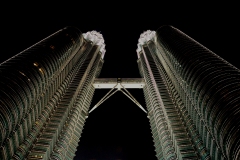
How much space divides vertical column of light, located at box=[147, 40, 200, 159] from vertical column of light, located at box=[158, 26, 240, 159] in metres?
2.98

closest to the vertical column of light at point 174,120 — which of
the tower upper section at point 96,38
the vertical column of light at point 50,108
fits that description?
the vertical column of light at point 50,108

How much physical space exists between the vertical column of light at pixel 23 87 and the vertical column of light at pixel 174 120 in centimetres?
1652

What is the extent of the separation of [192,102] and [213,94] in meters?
7.61

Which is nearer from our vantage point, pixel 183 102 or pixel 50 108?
pixel 183 102

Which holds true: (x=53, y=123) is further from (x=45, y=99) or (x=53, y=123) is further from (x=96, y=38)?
(x=96, y=38)

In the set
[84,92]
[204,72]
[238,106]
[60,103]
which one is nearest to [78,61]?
[84,92]

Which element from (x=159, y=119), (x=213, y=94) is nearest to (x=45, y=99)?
(x=159, y=119)

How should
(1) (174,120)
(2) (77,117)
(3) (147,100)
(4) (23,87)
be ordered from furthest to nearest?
(3) (147,100) < (2) (77,117) < (1) (174,120) < (4) (23,87)

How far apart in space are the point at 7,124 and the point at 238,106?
1813 centimetres

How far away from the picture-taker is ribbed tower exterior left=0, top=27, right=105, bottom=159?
26109 millimetres

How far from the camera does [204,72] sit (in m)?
28.3

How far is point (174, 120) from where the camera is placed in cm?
3922

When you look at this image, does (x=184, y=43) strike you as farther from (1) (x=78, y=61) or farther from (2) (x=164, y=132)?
(1) (x=78, y=61)

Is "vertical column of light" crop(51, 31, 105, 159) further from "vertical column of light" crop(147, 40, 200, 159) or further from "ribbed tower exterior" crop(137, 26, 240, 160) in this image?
"vertical column of light" crop(147, 40, 200, 159)
